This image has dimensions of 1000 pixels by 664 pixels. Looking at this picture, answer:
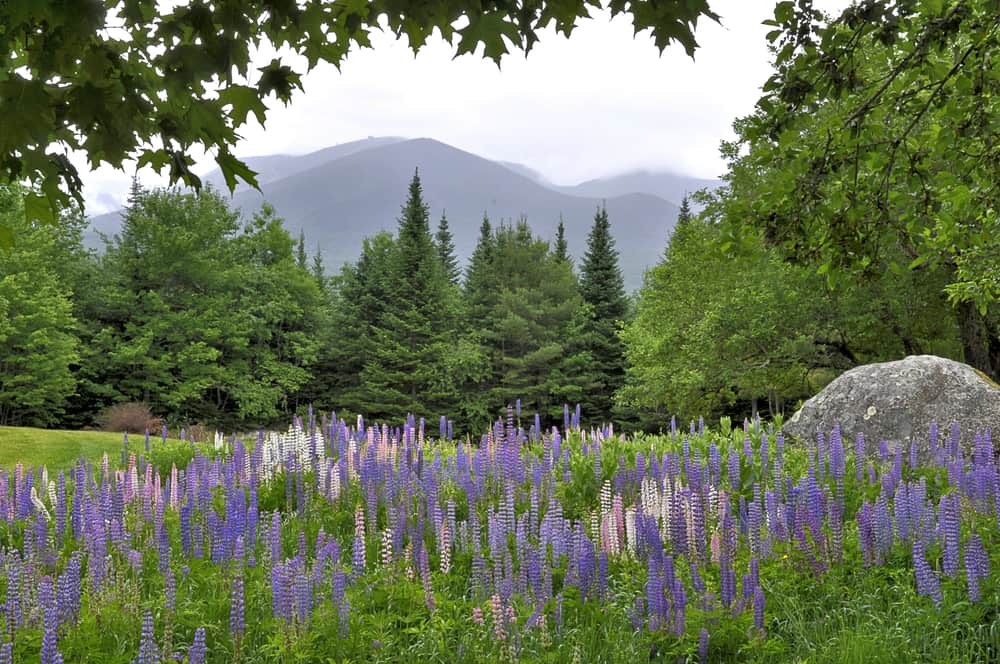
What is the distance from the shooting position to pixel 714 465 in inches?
294

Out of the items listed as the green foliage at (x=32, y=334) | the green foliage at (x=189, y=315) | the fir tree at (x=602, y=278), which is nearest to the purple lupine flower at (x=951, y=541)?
the green foliage at (x=32, y=334)

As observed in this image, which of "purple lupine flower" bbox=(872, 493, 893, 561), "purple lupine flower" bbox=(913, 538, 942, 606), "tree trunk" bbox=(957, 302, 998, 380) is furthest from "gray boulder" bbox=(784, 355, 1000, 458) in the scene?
"tree trunk" bbox=(957, 302, 998, 380)

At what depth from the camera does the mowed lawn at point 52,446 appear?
1588cm

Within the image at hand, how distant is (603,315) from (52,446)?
34.3 metres

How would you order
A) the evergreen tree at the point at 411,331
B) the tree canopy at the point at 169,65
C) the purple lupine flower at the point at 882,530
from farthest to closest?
the evergreen tree at the point at 411,331, the purple lupine flower at the point at 882,530, the tree canopy at the point at 169,65

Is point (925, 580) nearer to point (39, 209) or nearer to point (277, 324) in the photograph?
point (39, 209)

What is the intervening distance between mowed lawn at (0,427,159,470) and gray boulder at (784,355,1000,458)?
12.8 meters

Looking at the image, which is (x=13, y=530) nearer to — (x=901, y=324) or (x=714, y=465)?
(x=714, y=465)

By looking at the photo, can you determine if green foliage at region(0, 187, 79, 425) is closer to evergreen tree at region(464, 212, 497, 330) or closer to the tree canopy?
evergreen tree at region(464, 212, 497, 330)

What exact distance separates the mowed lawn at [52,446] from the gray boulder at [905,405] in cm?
1279

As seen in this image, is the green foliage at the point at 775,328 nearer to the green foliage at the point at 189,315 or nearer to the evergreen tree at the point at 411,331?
the evergreen tree at the point at 411,331

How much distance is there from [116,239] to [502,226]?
2393 centimetres

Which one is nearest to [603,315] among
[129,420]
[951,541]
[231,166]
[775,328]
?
[775,328]

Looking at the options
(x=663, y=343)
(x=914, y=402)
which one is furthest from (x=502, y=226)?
(x=914, y=402)
